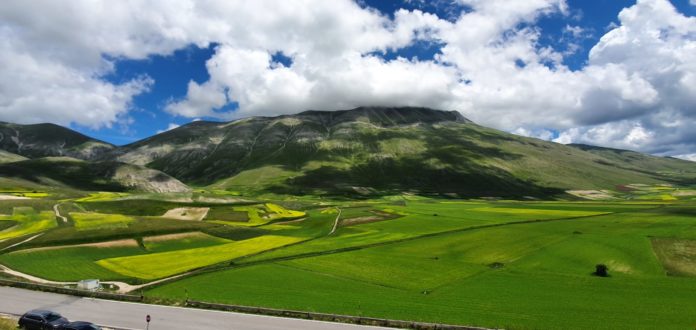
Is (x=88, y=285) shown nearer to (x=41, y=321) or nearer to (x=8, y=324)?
(x=8, y=324)

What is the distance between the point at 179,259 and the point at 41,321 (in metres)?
40.4

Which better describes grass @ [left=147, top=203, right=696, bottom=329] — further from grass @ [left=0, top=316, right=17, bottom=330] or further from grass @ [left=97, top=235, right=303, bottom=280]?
grass @ [left=0, top=316, right=17, bottom=330]

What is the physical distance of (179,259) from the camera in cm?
7562

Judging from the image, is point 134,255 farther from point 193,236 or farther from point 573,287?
point 573,287

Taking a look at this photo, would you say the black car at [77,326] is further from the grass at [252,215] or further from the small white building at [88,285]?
the grass at [252,215]

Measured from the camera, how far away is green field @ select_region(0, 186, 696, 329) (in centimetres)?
4638

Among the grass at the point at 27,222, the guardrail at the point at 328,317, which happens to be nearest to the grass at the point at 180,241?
the grass at the point at 27,222

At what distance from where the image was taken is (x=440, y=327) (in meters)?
39.4

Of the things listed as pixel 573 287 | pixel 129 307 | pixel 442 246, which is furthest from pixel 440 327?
pixel 442 246

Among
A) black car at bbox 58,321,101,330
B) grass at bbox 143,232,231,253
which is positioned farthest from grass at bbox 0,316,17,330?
grass at bbox 143,232,231,253

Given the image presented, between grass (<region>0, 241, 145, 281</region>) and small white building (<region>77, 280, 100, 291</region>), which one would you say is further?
grass (<region>0, 241, 145, 281</region>)

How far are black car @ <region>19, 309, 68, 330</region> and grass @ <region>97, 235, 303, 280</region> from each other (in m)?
25.2

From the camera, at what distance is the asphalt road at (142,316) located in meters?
39.7

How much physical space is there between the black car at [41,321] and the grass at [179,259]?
25.2m
